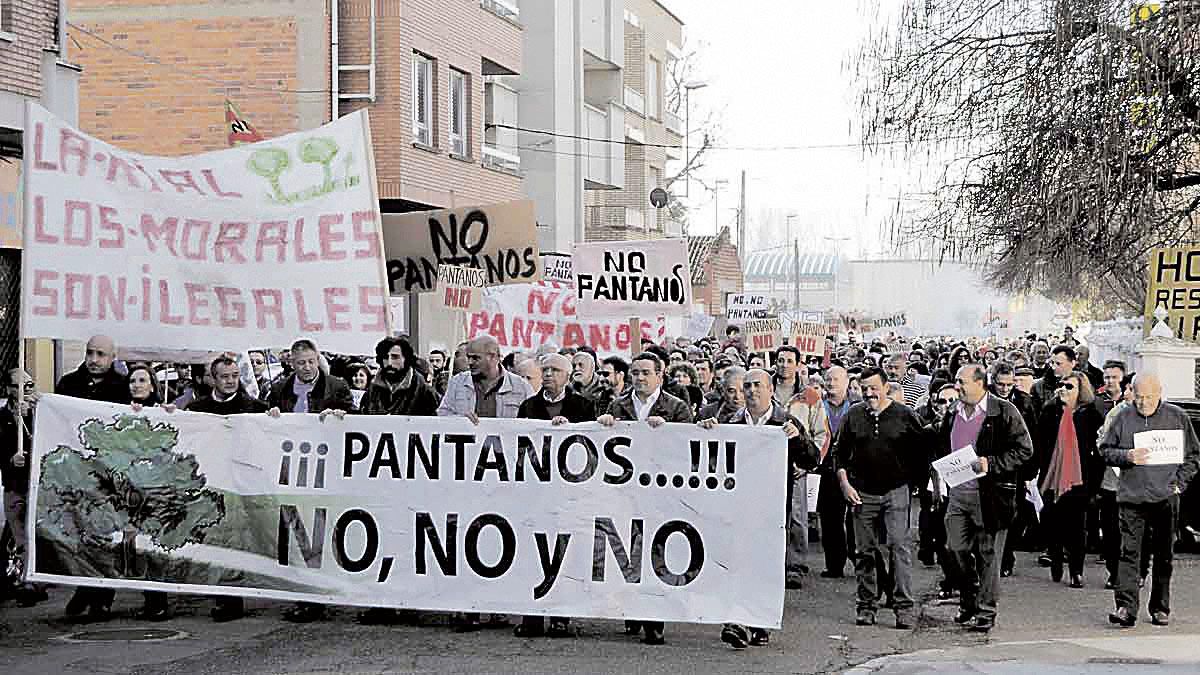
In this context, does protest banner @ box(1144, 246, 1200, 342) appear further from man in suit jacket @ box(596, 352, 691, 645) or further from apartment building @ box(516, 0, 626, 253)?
apartment building @ box(516, 0, 626, 253)

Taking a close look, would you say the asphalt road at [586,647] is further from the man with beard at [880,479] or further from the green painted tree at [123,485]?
the green painted tree at [123,485]

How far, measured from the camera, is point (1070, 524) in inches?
536

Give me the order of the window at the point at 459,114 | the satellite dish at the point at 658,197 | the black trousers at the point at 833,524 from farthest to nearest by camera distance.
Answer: the satellite dish at the point at 658,197 < the window at the point at 459,114 < the black trousers at the point at 833,524

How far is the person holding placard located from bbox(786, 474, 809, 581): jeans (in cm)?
195

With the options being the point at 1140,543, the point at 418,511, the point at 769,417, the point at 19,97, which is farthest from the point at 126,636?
the point at 19,97

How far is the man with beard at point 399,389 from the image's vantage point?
12.0 metres

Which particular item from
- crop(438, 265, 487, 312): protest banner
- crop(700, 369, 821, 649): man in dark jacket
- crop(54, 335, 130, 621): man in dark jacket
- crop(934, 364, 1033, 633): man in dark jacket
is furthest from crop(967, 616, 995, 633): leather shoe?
crop(438, 265, 487, 312): protest banner

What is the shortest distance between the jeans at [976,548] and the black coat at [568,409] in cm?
256

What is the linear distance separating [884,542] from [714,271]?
143 ft

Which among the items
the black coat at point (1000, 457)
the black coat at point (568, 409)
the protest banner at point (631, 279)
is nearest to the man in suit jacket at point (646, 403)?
the black coat at point (568, 409)

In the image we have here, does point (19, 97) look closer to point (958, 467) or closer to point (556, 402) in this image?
point (556, 402)

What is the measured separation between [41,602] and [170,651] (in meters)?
2.43

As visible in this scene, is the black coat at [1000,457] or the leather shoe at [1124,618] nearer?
the black coat at [1000,457]

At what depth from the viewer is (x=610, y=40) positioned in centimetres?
4331
